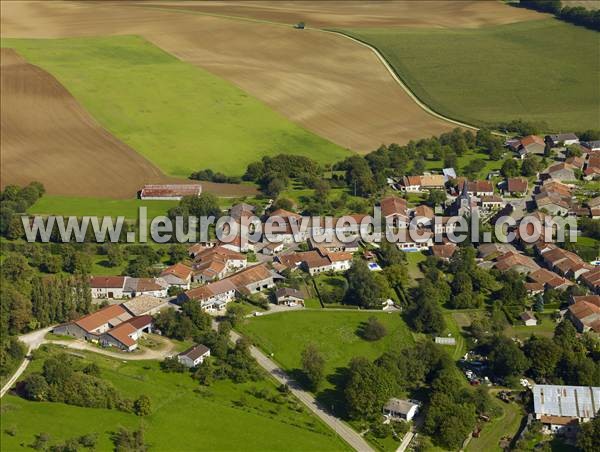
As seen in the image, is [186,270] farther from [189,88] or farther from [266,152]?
[189,88]

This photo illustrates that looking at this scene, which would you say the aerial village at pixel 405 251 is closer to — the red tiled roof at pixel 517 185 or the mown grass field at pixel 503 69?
the red tiled roof at pixel 517 185

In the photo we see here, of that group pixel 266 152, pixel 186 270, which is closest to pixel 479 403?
pixel 186 270

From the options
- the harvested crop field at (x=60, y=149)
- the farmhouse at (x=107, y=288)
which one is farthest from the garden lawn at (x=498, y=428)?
the harvested crop field at (x=60, y=149)

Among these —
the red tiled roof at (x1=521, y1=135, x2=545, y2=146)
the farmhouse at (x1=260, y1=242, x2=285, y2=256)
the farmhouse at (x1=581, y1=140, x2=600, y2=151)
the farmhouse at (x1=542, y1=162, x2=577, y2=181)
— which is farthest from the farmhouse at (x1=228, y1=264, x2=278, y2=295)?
the farmhouse at (x1=581, y1=140, x2=600, y2=151)

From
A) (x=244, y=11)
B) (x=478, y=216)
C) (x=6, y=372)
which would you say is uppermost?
(x=244, y=11)

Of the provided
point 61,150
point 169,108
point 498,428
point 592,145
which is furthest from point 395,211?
point 169,108

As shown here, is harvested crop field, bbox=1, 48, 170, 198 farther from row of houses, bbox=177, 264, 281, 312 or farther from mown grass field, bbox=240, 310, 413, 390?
mown grass field, bbox=240, 310, 413, 390

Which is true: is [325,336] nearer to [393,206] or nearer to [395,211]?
[395,211]
